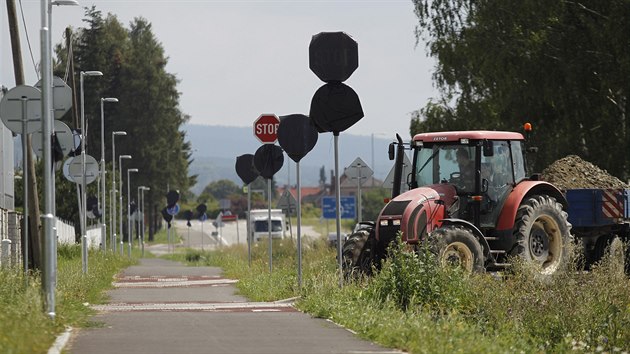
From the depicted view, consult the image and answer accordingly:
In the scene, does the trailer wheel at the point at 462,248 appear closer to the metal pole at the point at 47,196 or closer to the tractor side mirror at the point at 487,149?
the tractor side mirror at the point at 487,149

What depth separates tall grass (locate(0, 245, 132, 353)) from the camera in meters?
13.3

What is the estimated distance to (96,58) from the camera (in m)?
103

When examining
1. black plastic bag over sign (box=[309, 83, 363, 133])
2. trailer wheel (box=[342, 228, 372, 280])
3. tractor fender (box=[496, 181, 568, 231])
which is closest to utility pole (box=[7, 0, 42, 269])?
trailer wheel (box=[342, 228, 372, 280])

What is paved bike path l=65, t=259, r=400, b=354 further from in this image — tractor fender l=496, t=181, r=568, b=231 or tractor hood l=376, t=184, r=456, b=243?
tractor fender l=496, t=181, r=568, b=231

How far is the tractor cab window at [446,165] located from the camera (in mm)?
24812

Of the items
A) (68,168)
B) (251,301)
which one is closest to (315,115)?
(251,301)

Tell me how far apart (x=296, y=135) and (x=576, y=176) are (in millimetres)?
7013

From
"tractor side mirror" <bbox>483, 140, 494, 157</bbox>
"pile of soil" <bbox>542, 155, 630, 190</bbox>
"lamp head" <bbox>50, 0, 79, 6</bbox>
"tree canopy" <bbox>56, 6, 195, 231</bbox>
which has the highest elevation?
"tree canopy" <bbox>56, 6, 195, 231</bbox>

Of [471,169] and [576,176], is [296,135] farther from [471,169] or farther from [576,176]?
[576,176]

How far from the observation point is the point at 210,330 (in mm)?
16031

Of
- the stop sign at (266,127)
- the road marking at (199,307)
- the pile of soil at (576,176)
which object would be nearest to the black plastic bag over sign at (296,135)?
the road marking at (199,307)

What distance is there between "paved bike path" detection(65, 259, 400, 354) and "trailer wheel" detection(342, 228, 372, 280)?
188 centimetres

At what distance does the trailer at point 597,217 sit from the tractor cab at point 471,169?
2685 millimetres

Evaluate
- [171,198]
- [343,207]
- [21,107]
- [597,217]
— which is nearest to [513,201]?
[597,217]
